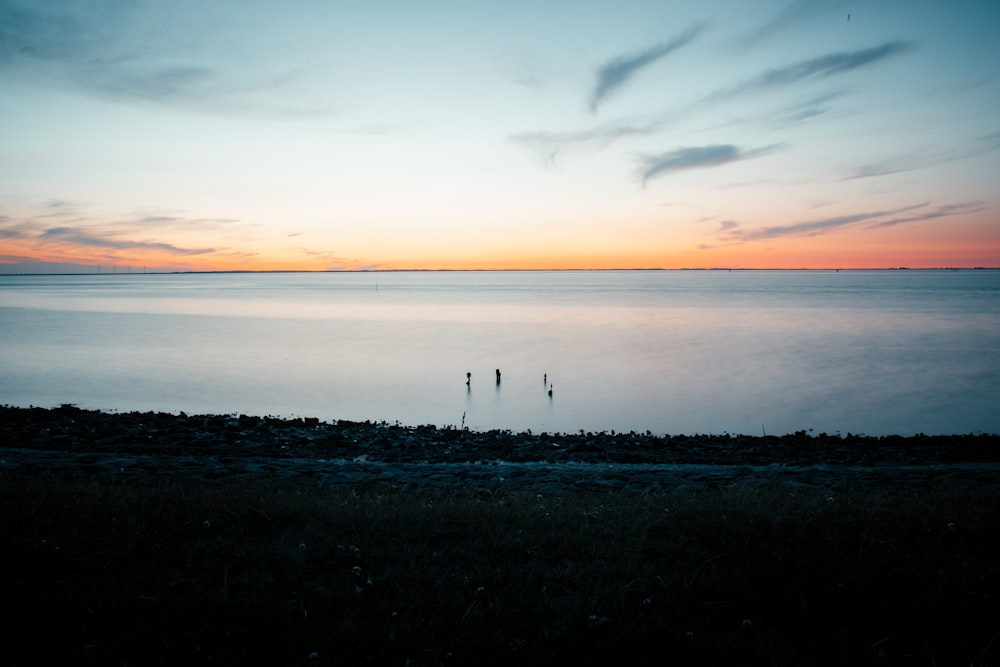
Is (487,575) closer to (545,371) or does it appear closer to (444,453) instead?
(444,453)

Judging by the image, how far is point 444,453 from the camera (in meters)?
17.2

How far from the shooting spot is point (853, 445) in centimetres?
1925

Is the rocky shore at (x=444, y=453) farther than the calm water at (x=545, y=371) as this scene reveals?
No

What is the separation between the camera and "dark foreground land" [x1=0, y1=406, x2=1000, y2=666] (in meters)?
4.77

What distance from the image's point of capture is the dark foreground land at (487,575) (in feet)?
15.6

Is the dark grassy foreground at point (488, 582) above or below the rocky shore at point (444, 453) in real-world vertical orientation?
above

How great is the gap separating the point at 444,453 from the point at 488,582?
1153 cm

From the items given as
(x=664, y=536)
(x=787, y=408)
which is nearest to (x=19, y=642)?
(x=664, y=536)

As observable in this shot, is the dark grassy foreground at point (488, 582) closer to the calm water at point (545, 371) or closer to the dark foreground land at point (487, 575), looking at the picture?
the dark foreground land at point (487, 575)

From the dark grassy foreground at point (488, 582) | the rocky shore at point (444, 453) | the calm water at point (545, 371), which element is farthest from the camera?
the calm water at point (545, 371)

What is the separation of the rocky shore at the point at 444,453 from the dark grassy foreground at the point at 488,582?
4548 millimetres

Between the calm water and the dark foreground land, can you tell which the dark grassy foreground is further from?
the calm water

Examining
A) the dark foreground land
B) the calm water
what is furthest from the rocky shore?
the calm water

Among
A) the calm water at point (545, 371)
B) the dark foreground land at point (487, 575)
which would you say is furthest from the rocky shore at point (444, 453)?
the calm water at point (545, 371)
